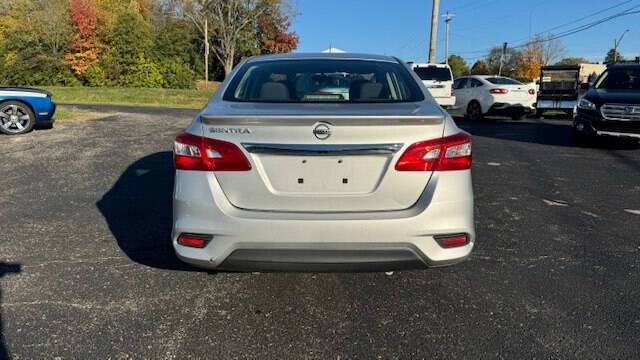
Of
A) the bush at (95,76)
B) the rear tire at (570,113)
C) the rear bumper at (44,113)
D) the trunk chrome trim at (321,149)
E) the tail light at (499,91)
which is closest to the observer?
the trunk chrome trim at (321,149)

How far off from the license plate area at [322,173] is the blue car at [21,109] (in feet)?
32.2

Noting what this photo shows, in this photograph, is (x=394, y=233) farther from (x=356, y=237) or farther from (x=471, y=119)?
(x=471, y=119)

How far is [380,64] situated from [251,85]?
3.38 feet

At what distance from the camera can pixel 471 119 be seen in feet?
52.9

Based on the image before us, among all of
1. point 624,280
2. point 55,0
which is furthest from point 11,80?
point 624,280

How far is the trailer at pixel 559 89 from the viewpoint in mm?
16328

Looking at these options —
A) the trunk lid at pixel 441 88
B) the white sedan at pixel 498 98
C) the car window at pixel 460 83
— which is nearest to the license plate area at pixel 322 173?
the white sedan at pixel 498 98

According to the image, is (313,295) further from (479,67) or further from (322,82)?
(479,67)

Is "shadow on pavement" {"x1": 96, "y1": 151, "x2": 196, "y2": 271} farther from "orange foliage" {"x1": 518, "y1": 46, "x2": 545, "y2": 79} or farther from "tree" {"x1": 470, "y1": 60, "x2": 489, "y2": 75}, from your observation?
"tree" {"x1": 470, "y1": 60, "x2": 489, "y2": 75}

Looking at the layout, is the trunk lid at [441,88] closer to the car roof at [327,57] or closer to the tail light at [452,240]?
the car roof at [327,57]

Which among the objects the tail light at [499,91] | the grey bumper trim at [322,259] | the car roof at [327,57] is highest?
the car roof at [327,57]

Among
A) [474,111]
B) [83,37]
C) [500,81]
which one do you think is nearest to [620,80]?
[500,81]

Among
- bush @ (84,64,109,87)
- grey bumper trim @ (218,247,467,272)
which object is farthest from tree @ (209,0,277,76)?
grey bumper trim @ (218,247,467,272)

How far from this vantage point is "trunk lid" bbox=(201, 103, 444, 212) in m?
2.44
